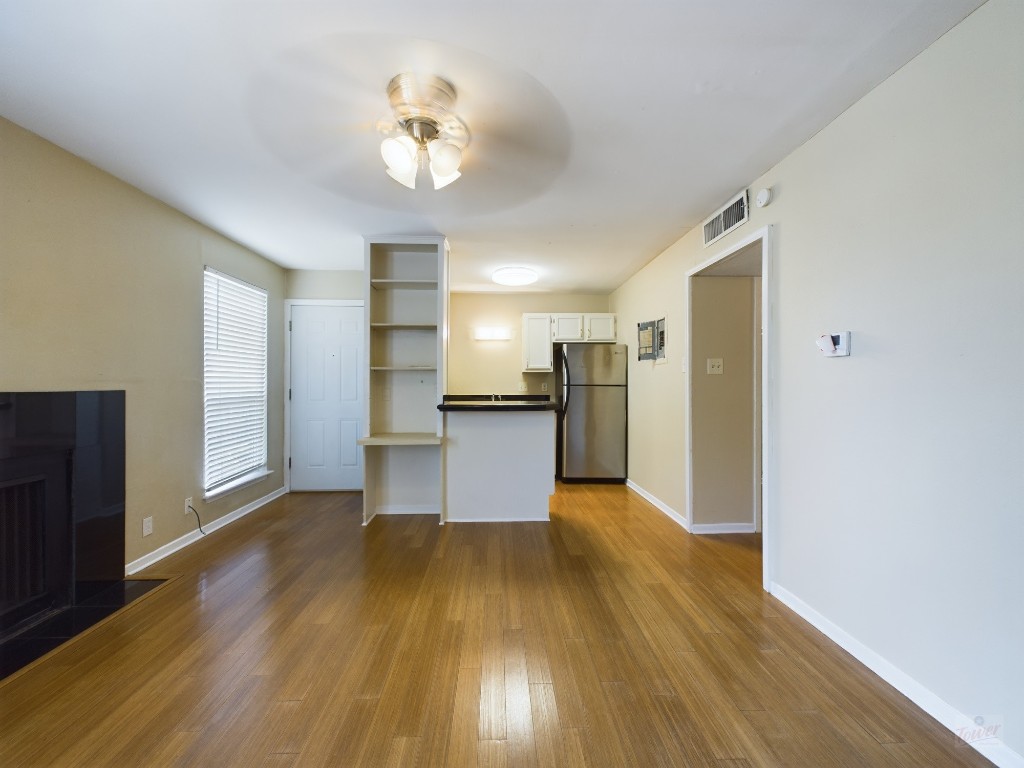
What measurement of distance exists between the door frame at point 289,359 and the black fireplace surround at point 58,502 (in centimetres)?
195

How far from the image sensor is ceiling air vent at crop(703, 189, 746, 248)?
8.52ft

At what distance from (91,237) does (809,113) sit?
3.69 meters

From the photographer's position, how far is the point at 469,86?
1.68 meters

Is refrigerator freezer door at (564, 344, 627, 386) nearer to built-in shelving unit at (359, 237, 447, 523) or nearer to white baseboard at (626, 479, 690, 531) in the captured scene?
white baseboard at (626, 479, 690, 531)

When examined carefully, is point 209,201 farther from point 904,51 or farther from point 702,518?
point 702,518

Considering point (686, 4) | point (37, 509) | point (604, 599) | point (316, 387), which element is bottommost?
point (604, 599)

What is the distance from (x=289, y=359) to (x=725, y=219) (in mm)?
4229

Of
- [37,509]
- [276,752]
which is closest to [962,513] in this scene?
[276,752]

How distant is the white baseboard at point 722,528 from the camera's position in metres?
3.33

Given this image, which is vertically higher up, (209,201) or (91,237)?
(209,201)

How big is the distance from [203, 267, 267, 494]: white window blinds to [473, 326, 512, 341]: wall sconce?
2.50m

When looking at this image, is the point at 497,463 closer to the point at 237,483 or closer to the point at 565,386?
the point at 565,386

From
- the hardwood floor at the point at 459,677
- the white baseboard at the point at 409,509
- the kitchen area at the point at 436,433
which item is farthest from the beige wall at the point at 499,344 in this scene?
the hardwood floor at the point at 459,677

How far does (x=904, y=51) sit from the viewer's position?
151cm
